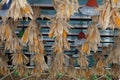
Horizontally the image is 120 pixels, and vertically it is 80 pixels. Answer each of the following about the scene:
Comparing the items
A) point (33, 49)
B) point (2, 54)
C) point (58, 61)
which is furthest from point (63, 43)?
point (2, 54)

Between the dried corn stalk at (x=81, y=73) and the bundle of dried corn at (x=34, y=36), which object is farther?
the dried corn stalk at (x=81, y=73)

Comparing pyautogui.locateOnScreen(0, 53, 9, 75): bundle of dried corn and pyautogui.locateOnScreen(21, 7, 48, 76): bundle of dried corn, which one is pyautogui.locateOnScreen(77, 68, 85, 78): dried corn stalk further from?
pyautogui.locateOnScreen(21, 7, 48, 76): bundle of dried corn

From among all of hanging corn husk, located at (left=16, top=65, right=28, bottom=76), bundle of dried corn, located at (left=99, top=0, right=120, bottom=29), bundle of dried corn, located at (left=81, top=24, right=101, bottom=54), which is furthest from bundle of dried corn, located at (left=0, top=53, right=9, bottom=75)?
bundle of dried corn, located at (left=99, top=0, right=120, bottom=29)

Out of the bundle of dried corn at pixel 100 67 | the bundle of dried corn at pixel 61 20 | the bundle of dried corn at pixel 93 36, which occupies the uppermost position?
the bundle of dried corn at pixel 61 20

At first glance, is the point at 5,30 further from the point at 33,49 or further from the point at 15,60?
the point at 15,60

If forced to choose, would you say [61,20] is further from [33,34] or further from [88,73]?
[88,73]

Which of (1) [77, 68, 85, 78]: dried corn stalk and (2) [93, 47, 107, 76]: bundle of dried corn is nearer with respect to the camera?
(2) [93, 47, 107, 76]: bundle of dried corn

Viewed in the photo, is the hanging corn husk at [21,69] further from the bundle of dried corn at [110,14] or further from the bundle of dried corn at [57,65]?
the bundle of dried corn at [110,14]

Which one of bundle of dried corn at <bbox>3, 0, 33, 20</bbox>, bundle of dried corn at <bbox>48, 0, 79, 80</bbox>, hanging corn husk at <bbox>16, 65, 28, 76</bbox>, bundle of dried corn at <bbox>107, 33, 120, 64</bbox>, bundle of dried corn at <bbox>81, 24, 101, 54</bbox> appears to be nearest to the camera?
bundle of dried corn at <bbox>3, 0, 33, 20</bbox>

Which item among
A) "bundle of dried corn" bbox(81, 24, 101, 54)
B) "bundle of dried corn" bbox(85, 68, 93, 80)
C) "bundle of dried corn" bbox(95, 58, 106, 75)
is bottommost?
"bundle of dried corn" bbox(85, 68, 93, 80)

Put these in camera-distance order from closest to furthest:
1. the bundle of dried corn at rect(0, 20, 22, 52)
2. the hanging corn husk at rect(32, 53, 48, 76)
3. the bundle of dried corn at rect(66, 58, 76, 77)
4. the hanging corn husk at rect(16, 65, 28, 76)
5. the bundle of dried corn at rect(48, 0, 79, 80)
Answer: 1. the bundle of dried corn at rect(48, 0, 79, 80)
2. the bundle of dried corn at rect(0, 20, 22, 52)
3. the hanging corn husk at rect(32, 53, 48, 76)
4. the hanging corn husk at rect(16, 65, 28, 76)
5. the bundle of dried corn at rect(66, 58, 76, 77)

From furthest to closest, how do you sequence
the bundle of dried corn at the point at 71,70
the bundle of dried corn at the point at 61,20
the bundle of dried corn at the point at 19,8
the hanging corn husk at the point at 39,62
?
the bundle of dried corn at the point at 71,70, the hanging corn husk at the point at 39,62, the bundle of dried corn at the point at 61,20, the bundle of dried corn at the point at 19,8

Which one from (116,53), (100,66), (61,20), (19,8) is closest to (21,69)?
(100,66)

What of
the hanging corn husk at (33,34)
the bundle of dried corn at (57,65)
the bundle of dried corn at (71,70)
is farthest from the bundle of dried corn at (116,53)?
the bundle of dried corn at (71,70)
